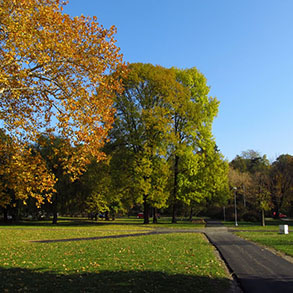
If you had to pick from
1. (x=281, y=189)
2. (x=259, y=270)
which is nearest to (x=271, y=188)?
(x=281, y=189)

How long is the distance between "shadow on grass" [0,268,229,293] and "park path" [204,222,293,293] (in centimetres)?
81

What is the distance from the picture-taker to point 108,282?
8312 mm

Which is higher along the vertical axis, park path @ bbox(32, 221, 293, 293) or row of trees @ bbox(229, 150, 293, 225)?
row of trees @ bbox(229, 150, 293, 225)

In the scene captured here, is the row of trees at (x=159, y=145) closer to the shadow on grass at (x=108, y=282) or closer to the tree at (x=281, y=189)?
the tree at (x=281, y=189)

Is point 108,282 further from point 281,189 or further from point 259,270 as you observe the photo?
point 281,189

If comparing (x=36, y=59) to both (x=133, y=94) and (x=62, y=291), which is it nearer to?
(x=62, y=291)

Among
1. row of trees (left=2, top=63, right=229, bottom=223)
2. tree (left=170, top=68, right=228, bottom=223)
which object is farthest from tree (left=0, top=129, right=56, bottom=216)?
tree (left=170, top=68, right=228, bottom=223)

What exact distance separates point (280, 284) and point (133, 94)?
31.5 m

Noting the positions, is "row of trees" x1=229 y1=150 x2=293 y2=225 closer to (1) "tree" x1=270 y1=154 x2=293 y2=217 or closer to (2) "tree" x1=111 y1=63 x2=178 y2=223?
(1) "tree" x1=270 y1=154 x2=293 y2=217

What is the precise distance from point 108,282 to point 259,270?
16.9 feet

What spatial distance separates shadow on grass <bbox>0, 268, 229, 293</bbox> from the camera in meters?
7.71

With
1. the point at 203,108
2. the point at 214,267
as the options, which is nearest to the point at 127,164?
the point at 203,108

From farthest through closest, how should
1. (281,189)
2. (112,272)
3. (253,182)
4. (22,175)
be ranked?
(281,189) < (253,182) < (22,175) < (112,272)

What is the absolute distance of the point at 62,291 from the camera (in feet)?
24.5
